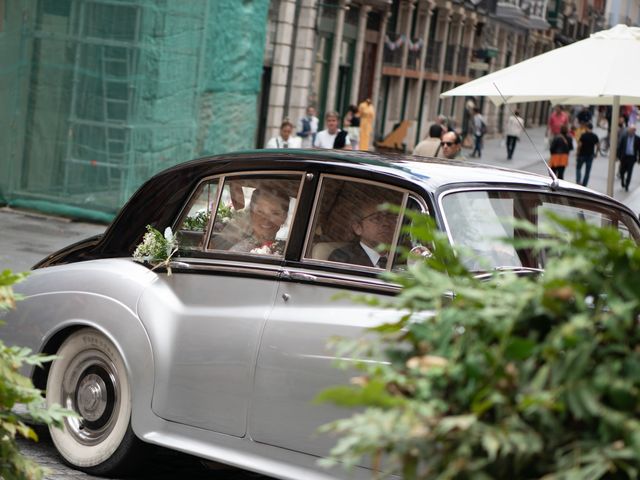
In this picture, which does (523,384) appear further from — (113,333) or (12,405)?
(113,333)

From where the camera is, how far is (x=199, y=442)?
5930 millimetres

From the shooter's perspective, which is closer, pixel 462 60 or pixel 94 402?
pixel 94 402

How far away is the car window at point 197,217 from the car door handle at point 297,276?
2.35ft

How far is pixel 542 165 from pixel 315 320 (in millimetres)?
36034

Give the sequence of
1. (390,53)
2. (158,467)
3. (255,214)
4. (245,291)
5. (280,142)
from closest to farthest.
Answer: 1. (245,291)
2. (255,214)
3. (158,467)
4. (280,142)
5. (390,53)

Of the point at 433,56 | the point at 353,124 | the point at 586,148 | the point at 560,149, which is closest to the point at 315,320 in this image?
the point at 560,149

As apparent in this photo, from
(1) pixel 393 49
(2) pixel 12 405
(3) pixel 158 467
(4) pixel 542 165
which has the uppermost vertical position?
(1) pixel 393 49

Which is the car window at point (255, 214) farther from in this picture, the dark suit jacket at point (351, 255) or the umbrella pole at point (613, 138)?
the umbrella pole at point (613, 138)

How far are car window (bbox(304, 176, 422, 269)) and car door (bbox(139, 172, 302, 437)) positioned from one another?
0.54ft

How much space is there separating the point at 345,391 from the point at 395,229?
2.99 m

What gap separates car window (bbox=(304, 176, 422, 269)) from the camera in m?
5.71

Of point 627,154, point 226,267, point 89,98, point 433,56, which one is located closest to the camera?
point 226,267

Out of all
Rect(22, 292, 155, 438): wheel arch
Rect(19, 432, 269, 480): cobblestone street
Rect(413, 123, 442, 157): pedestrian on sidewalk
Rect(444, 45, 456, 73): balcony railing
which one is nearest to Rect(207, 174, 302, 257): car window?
Rect(22, 292, 155, 438): wheel arch

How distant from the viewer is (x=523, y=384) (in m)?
2.70
